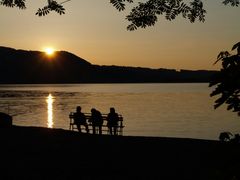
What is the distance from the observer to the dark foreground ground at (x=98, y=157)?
12547 mm

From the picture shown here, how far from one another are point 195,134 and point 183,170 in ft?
142

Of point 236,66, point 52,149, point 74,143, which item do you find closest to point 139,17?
point 236,66

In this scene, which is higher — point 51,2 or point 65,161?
point 51,2

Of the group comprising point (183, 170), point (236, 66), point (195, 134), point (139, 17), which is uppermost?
point (139, 17)

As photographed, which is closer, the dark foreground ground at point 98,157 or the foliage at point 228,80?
the foliage at point 228,80

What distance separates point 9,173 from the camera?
12.3 m

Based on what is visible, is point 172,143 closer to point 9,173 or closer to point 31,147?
point 31,147

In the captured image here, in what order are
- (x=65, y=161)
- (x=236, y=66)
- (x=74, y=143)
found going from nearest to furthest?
(x=236, y=66) → (x=65, y=161) → (x=74, y=143)

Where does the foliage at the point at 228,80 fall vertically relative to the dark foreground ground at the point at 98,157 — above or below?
above

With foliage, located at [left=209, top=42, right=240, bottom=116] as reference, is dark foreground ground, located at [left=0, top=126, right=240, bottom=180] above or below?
below

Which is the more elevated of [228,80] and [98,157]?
[228,80]

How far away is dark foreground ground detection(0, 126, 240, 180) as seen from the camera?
1255cm

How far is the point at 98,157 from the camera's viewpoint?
1509cm

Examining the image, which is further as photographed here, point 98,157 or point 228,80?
point 98,157
